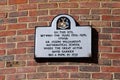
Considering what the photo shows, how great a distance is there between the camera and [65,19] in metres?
5.19

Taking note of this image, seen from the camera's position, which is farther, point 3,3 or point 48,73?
point 3,3

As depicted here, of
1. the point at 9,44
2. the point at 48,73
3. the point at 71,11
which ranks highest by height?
the point at 71,11

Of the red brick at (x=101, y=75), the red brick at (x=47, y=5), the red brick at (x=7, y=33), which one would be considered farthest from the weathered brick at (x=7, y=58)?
the red brick at (x=101, y=75)

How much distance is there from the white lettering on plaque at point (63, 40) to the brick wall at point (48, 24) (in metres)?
0.08

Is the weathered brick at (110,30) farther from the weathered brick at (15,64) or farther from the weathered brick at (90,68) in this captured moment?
the weathered brick at (15,64)

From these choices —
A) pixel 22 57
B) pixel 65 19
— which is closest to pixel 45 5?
pixel 65 19

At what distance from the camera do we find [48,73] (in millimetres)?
5055

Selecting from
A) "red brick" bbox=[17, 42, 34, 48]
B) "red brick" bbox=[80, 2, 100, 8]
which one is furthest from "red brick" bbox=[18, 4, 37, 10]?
"red brick" bbox=[80, 2, 100, 8]

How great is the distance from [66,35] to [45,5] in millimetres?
452

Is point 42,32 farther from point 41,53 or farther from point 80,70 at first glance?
point 80,70

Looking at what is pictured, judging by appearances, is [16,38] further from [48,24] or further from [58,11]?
[58,11]

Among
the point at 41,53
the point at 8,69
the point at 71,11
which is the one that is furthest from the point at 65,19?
the point at 8,69

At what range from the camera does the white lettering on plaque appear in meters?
5.07

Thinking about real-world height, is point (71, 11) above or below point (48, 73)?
above
